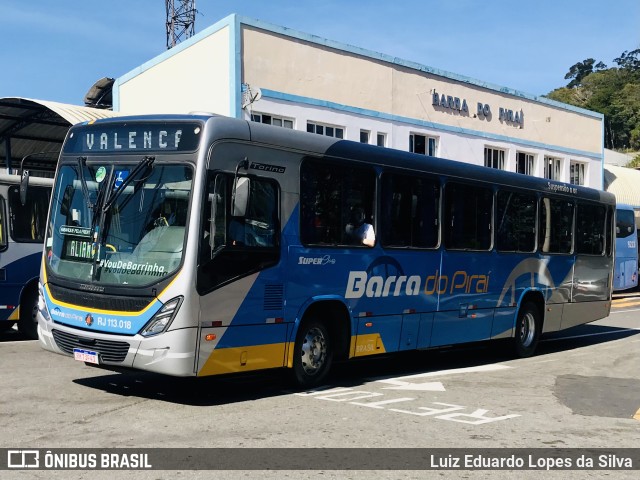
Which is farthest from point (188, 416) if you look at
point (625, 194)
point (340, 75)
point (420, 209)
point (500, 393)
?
point (625, 194)

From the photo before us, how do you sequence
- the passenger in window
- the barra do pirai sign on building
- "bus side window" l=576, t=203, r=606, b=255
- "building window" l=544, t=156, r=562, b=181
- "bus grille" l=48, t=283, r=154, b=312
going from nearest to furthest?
"bus grille" l=48, t=283, r=154, b=312, the passenger in window, "bus side window" l=576, t=203, r=606, b=255, the barra do pirai sign on building, "building window" l=544, t=156, r=562, b=181

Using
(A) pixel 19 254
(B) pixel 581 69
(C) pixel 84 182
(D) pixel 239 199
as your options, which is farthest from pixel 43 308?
(B) pixel 581 69

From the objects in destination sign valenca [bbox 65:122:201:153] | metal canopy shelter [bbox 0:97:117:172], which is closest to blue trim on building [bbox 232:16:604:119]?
metal canopy shelter [bbox 0:97:117:172]

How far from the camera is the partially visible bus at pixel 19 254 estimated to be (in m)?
14.0

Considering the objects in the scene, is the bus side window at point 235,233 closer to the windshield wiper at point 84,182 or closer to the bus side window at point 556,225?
the windshield wiper at point 84,182

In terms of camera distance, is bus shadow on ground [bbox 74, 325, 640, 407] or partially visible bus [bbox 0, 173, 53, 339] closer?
A: bus shadow on ground [bbox 74, 325, 640, 407]

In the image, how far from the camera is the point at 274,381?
1032 cm

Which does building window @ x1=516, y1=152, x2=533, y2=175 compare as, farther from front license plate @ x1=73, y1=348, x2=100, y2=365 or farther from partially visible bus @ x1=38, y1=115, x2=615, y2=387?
front license plate @ x1=73, y1=348, x2=100, y2=365

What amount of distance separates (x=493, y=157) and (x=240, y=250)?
73.3 feet

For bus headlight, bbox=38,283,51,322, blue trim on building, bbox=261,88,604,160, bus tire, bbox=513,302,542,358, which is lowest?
bus tire, bbox=513,302,542,358

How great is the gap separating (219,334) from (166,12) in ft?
124

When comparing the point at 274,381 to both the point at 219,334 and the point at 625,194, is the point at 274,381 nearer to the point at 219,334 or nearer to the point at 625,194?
the point at 219,334

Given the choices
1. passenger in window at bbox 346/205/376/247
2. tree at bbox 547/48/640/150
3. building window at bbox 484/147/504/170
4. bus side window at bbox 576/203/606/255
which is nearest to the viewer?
passenger in window at bbox 346/205/376/247

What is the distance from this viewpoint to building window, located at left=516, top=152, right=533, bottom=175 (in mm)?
30750
